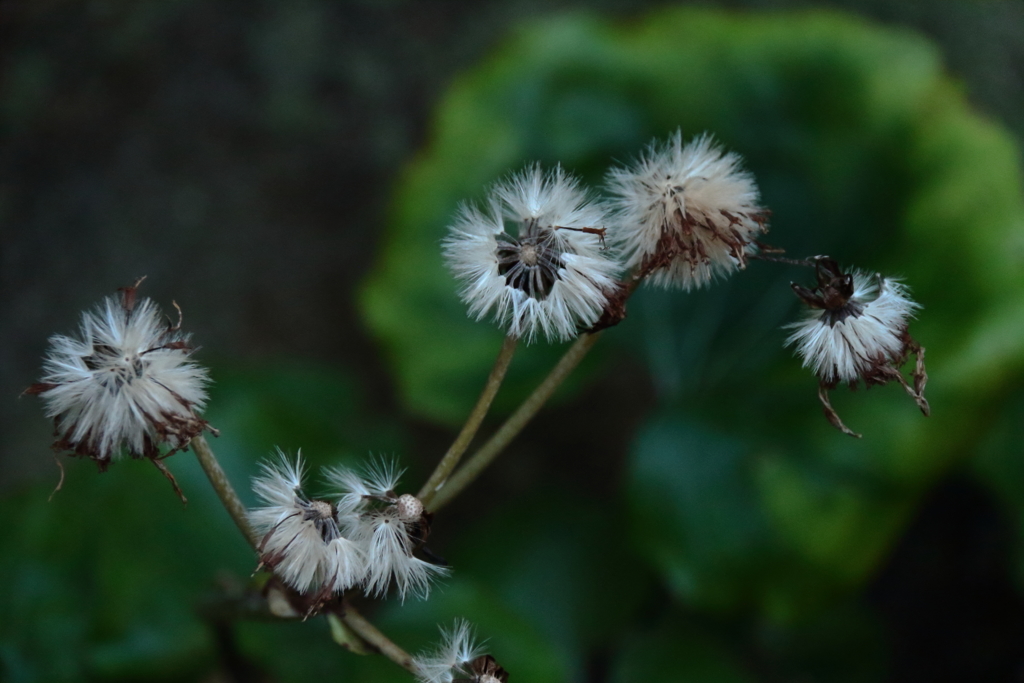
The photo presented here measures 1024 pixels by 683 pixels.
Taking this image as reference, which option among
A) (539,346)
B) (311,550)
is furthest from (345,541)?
(539,346)

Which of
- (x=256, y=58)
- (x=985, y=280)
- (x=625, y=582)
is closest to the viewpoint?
(x=985, y=280)

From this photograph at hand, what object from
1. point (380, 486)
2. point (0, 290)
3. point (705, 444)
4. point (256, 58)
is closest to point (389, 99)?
point (256, 58)

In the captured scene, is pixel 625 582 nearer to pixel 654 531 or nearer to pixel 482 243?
pixel 654 531

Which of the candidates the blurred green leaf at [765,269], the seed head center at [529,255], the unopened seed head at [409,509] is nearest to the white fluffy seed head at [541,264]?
the seed head center at [529,255]

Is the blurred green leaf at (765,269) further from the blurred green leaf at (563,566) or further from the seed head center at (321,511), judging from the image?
the seed head center at (321,511)

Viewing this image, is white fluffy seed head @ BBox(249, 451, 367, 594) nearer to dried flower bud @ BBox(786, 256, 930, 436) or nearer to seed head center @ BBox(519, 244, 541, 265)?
seed head center @ BBox(519, 244, 541, 265)

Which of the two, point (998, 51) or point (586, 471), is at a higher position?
point (998, 51)
